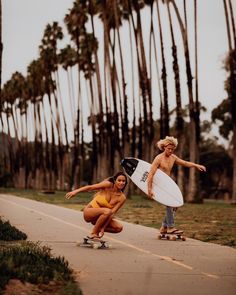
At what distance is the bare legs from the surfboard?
1.37 m

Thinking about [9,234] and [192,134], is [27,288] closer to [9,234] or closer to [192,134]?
[9,234]

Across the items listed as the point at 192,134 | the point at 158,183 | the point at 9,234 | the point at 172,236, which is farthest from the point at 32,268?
the point at 192,134

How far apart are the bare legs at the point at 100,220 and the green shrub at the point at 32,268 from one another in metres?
2.74

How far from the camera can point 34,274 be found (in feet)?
23.9

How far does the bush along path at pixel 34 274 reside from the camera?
6.87 metres

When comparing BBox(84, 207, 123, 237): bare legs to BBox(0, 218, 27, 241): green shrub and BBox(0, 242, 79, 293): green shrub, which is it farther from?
BBox(0, 242, 79, 293): green shrub

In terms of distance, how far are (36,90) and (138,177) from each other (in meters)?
83.9

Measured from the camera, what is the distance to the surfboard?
1274 centimetres

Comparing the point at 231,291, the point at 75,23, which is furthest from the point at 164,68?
the point at 231,291

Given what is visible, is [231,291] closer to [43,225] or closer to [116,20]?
[43,225]

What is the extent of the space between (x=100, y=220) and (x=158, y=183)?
84.4 inches

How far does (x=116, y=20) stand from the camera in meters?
53.9

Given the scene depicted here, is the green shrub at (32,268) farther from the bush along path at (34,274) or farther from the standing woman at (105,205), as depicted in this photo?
the standing woman at (105,205)

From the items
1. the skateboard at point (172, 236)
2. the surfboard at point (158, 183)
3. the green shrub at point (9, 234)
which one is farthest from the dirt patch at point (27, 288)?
the skateboard at point (172, 236)
